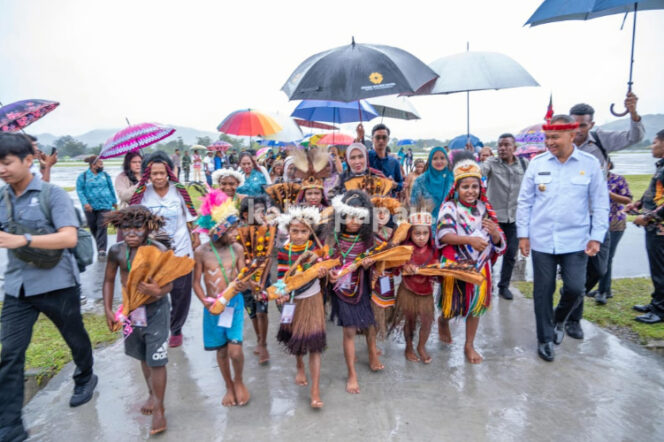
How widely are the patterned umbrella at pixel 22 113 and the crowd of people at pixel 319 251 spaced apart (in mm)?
482

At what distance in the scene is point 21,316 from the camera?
2.80m

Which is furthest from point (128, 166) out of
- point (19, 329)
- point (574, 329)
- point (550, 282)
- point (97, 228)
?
point (574, 329)

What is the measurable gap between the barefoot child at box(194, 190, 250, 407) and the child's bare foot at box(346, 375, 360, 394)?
818mm

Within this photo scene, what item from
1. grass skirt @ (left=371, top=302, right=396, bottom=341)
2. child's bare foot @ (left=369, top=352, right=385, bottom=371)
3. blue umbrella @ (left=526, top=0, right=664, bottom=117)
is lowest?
child's bare foot @ (left=369, top=352, right=385, bottom=371)

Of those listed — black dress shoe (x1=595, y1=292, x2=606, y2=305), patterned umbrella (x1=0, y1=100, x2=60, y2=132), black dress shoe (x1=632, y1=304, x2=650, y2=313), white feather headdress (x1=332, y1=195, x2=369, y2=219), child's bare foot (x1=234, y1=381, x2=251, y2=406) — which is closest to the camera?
child's bare foot (x1=234, y1=381, x2=251, y2=406)

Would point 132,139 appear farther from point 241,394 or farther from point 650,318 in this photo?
point 650,318

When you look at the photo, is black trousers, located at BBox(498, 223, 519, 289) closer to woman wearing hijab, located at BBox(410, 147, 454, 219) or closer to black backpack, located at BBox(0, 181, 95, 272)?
woman wearing hijab, located at BBox(410, 147, 454, 219)

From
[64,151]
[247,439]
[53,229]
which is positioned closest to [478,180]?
[247,439]

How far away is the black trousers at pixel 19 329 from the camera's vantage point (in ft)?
8.84

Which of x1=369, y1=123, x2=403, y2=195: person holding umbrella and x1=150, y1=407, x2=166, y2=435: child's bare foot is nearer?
x1=150, y1=407, x2=166, y2=435: child's bare foot

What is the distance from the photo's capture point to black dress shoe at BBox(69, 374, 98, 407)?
10.1 feet

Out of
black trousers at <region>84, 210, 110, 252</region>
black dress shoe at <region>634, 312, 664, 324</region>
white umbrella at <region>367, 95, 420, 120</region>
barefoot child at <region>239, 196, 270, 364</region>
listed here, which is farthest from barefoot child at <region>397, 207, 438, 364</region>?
black trousers at <region>84, 210, 110, 252</region>

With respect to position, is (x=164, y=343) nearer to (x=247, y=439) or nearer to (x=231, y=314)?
(x=231, y=314)

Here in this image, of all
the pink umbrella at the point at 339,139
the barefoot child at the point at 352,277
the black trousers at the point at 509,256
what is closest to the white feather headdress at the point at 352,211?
the barefoot child at the point at 352,277
